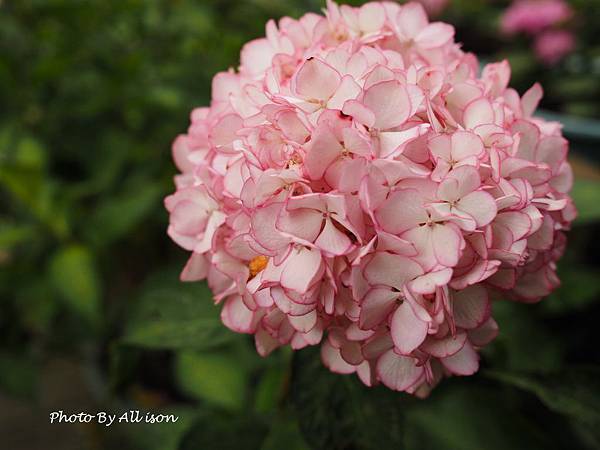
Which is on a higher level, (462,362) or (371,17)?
(371,17)

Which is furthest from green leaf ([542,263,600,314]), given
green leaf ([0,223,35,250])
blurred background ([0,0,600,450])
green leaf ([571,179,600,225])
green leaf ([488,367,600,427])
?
green leaf ([0,223,35,250])

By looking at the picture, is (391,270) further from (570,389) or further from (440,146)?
(570,389)

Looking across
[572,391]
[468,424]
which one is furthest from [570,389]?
[468,424]

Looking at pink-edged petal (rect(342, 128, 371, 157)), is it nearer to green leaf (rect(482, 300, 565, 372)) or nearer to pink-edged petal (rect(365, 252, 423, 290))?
pink-edged petal (rect(365, 252, 423, 290))

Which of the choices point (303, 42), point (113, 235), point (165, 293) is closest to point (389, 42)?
point (303, 42)

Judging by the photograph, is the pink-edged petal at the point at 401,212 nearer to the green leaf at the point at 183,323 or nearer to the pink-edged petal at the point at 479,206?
the pink-edged petal at the point at 479,206

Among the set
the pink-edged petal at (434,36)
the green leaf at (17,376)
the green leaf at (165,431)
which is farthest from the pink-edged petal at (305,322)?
the green leaf at (17,376)
